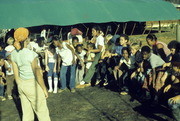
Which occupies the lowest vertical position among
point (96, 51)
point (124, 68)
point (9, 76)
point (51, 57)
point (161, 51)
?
point (9, 76)

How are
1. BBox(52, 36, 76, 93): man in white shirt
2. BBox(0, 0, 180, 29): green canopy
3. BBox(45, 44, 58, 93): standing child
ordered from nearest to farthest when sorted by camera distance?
BBox(52, 36, 76, 93): man in white shirt
BBox(45, 44, 58, 93): standing child
BBox(0, 0, 180, 29): green canopy

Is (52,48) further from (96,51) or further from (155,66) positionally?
(155,66)

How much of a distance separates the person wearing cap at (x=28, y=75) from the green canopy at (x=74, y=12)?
8.14 meters

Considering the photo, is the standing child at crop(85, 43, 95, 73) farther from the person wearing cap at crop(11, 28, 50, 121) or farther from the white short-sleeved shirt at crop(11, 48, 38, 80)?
the white short-sleeved shirt at crop(11, 48, 38, 80)

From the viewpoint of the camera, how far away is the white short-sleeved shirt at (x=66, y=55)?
750cm

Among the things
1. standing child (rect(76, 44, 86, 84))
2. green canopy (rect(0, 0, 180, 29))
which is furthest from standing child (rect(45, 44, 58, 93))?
green canopy (rect(0, 0, 180, 29))

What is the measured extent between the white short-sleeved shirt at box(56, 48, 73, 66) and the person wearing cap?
3.07 meters

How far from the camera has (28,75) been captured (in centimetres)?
434

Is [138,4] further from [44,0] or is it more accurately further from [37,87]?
[37,87]

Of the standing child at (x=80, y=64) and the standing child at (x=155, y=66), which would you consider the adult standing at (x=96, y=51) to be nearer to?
the standing child at (x=80, y=64)

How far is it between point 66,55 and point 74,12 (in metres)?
7.18

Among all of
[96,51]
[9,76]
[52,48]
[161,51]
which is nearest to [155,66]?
[161,51]

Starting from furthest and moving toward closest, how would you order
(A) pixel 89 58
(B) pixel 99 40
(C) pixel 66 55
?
1. (A) pixel 89 58
2. (B) pixel 99 40
3. (C) pixel 66 55

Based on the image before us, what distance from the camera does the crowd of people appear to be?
5.53 metres
